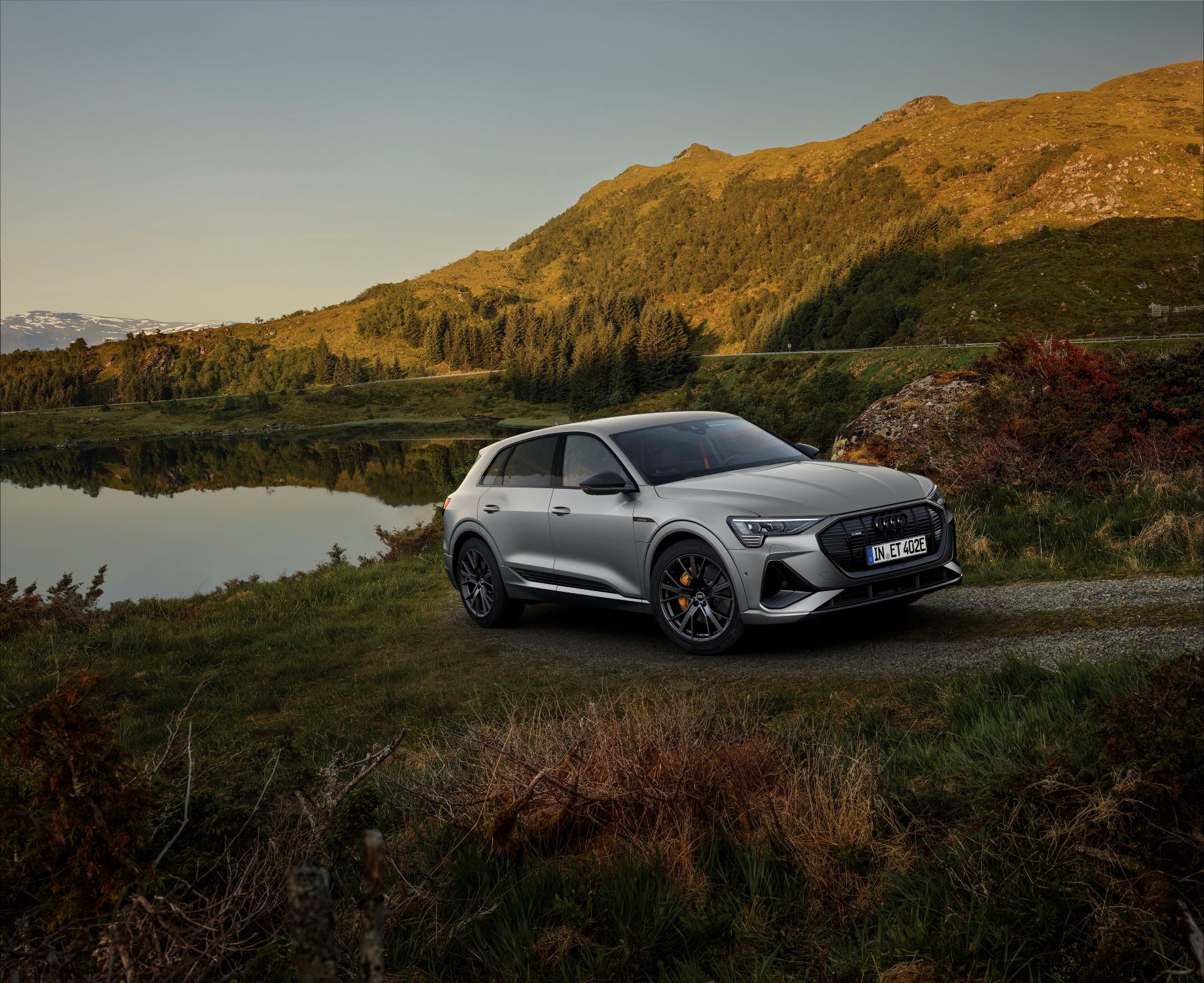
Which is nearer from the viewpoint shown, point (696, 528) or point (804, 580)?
point (804, 580)

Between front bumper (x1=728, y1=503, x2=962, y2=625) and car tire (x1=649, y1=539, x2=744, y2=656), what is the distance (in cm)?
16

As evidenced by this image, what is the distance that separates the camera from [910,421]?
607 inches

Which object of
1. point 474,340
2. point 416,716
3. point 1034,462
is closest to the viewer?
point 416,716

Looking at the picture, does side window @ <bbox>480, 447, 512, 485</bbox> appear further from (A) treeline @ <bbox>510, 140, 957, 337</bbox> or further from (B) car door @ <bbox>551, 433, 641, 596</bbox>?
(A) treeline @ <bbox>510, 140, 957, 337</bbox>

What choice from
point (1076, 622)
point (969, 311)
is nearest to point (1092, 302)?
point (969, 311)

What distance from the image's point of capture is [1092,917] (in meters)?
2.48

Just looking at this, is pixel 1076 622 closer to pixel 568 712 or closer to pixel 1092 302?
pixel 568 712

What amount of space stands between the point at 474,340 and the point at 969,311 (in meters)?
109

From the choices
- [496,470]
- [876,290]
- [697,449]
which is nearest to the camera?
[697,449]

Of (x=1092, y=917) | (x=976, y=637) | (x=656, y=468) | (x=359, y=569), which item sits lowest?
(x=359, y=569)

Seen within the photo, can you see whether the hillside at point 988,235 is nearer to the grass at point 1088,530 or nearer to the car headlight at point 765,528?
the grass at point 1088,530

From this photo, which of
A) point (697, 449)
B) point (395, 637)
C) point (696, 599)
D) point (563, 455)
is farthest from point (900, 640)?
point (395, 637)

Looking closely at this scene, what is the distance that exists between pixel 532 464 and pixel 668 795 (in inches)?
218

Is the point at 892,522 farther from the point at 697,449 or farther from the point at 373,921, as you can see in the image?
the point at 373,921
